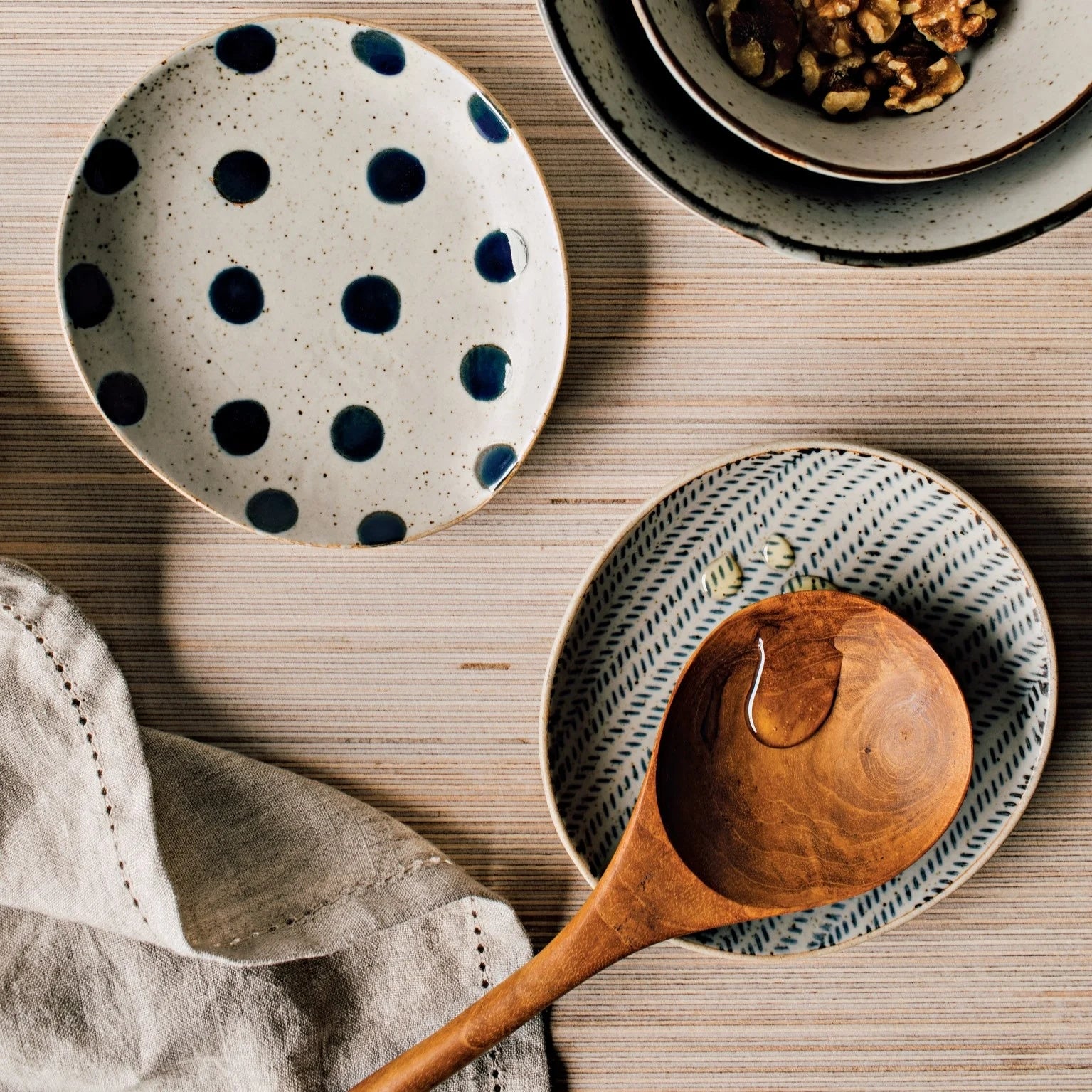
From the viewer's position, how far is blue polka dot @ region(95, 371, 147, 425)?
52 cm

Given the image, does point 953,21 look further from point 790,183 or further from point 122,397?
point 122,397

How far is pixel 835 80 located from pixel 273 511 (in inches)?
14.1

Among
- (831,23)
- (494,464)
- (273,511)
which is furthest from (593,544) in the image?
(831,23)

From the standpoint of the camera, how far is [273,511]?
0.53 meters

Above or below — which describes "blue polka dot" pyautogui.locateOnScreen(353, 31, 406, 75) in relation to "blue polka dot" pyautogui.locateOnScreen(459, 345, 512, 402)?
above

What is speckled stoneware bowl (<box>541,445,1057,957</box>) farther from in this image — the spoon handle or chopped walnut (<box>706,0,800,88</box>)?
chopped walnut (<box>706,0,800,88</box>)

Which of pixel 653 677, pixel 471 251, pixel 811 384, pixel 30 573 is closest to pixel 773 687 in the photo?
pixel 653 677

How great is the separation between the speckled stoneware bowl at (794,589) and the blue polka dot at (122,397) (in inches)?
10.3

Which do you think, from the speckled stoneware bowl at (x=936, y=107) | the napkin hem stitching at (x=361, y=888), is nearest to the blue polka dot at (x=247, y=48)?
the speckled stoneware bowl at (x=936, y=107)

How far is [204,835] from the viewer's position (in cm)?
55

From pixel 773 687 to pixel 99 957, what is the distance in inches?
16.7

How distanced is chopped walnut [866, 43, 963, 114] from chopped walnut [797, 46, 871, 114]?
12 millimetres

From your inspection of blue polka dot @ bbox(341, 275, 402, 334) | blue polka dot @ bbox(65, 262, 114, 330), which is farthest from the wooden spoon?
blue polka dot @ bbox(65, 262, 114, 330)

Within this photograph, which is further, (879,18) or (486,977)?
(486,977)
